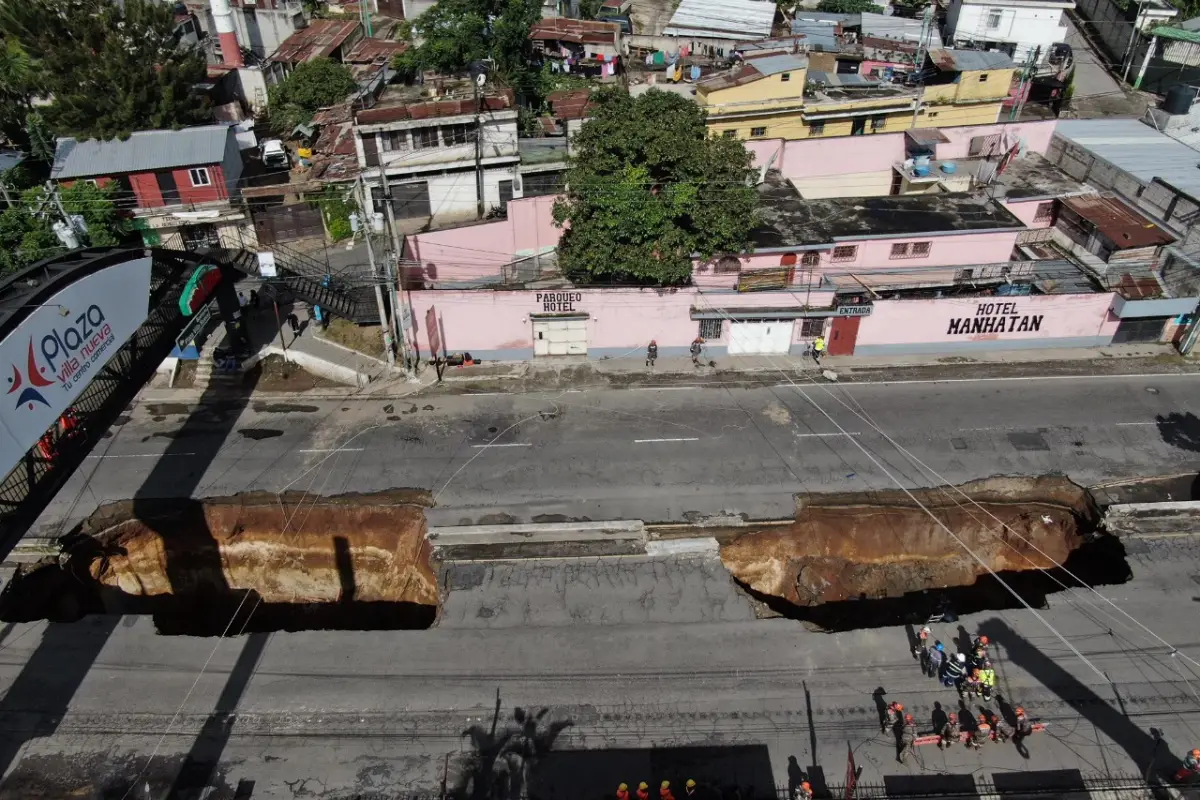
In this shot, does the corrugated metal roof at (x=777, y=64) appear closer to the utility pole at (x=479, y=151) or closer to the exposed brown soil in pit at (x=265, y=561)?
the utility pole at (x=479, y=151)

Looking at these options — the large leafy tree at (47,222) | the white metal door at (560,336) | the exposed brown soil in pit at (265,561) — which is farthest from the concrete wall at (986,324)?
the large leafy tree at (47,222)

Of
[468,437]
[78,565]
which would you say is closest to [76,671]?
[78,565]

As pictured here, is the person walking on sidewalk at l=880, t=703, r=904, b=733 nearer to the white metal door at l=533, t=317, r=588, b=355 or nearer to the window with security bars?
the white metal door at l=533, t=317, r=588, b=355

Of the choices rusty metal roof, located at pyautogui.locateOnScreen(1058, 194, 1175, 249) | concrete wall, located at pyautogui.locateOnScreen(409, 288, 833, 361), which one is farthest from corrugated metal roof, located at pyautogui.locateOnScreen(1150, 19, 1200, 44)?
concrete wall, located at pyautogui.locateOnScreen(409, 288, 833, 361)

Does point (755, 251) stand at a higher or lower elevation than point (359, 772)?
higher

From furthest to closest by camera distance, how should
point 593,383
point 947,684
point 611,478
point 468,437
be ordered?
point 593,383
point 468,437
point 611,478
point 947,684

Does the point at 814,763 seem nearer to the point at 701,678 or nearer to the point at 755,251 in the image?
the point at 701,678
